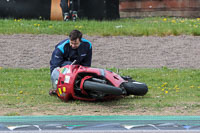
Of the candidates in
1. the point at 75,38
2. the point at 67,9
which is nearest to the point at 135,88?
the point at 75,38

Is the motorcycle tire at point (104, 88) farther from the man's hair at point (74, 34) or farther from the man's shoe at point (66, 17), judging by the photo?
the man's shoe at point (66, 17)

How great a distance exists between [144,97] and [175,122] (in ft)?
6.39

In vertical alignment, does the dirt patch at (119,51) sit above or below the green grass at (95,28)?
below

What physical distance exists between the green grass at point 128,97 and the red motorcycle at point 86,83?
0.48ft

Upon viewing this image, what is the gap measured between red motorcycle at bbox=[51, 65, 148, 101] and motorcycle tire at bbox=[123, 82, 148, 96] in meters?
0.06

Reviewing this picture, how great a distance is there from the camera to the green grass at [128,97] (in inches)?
274

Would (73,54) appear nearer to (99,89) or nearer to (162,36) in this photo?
(99,89)

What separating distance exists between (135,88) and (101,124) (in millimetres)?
1875

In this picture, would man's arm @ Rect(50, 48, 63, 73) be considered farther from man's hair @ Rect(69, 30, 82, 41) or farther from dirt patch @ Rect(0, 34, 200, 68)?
dirt patch @ Rect(0, 34, 200, 68)

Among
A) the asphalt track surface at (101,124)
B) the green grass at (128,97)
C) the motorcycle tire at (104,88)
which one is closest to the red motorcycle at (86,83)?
the motorcycle tire at (104,88)

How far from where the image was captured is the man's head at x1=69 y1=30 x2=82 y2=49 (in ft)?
24.0

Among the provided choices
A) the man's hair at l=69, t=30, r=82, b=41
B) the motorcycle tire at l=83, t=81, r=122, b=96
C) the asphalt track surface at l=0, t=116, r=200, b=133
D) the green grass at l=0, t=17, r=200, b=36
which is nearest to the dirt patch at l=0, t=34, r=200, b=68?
the green grass at l=0, t=17, r=200, b=36

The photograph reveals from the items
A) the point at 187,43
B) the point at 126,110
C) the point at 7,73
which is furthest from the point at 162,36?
the point at 126,110

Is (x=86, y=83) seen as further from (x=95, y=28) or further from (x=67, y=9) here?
(x=67, y=9)
